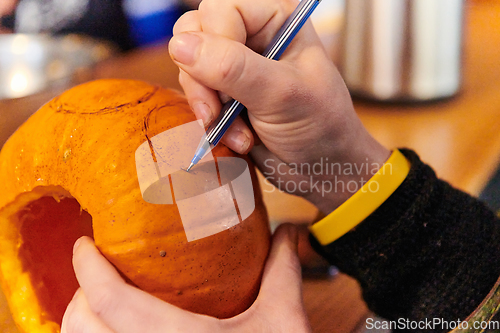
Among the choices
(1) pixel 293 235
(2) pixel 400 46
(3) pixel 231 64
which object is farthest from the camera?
(2) pixel 400 46

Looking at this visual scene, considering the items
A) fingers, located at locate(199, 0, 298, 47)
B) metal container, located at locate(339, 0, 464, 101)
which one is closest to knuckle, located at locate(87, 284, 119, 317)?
fingers, located at locate(199, 0, 298, 47)

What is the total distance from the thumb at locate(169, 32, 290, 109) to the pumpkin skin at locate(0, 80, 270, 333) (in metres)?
0.07

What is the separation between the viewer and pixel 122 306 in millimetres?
295

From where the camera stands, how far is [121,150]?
330 mm

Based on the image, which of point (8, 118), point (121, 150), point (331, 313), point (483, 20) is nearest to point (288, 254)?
point (331, 313)

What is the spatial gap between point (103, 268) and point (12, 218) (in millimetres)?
128

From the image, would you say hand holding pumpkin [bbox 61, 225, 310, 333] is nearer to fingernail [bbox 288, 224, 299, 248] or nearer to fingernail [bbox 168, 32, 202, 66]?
fingernail [bbox 288, 224, 299, 248]

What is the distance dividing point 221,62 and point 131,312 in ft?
0.68

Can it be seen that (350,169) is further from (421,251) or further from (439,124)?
(439,124)

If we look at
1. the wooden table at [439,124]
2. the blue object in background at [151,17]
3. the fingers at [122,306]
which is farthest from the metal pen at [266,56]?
the blue object in background at [151,17]

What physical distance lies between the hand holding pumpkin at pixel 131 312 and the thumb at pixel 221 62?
18 cm

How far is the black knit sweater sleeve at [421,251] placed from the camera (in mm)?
424

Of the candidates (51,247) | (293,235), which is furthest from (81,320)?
(293,235)

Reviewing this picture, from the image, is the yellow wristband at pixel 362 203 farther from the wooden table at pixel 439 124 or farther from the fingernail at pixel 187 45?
→ the fingernail at pixel 187 45
